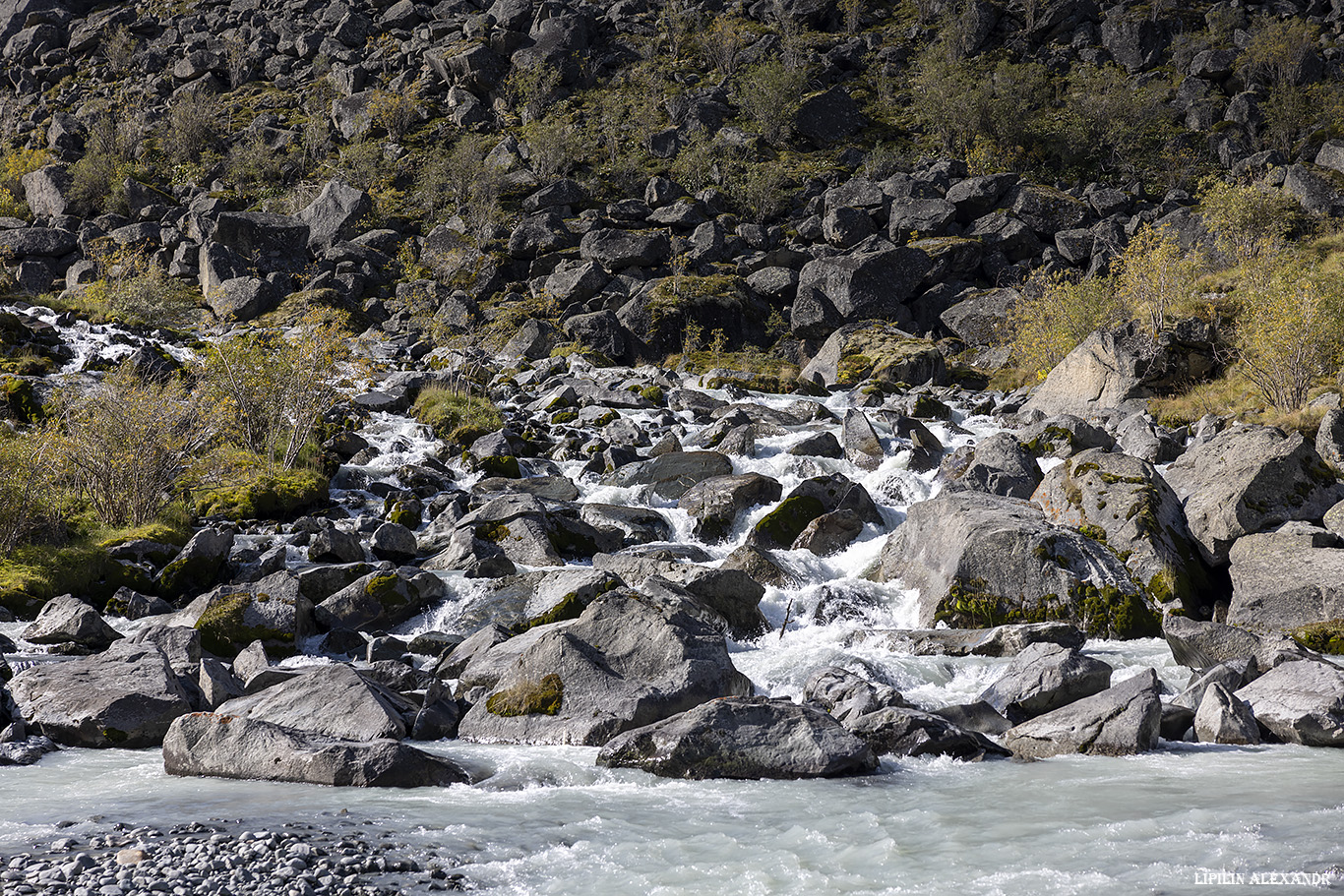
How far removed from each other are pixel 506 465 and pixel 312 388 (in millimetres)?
5940

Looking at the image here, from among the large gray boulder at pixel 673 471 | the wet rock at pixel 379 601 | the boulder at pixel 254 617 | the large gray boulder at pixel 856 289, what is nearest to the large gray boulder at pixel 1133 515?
the large gray boulder at pixel 673 471

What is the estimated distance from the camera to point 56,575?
641 inches

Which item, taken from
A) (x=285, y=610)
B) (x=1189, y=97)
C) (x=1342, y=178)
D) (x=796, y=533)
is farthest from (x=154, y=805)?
(x=1189, y=97)

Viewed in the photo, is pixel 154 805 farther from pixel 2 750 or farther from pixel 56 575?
pixel 56 575

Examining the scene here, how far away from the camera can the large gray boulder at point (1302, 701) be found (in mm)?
9523

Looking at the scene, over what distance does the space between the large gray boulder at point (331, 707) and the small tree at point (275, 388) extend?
14989mm

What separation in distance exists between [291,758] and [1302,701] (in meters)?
11.0

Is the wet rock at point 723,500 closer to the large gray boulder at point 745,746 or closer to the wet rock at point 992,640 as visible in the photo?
the wet rock at point 992,640

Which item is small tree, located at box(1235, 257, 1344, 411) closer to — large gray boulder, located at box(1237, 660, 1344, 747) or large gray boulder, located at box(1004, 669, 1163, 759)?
large gray boulder, located at box(1237, 660, 1344, 747)

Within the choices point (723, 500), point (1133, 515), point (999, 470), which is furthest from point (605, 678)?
point (999, 470)

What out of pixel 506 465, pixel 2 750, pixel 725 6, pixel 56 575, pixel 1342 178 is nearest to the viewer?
pixel 2 750

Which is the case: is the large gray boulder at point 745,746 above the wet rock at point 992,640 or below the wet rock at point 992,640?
above

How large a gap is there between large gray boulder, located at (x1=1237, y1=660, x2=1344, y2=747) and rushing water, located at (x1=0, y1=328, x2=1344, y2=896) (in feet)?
1.00

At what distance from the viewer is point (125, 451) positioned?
773 inches
